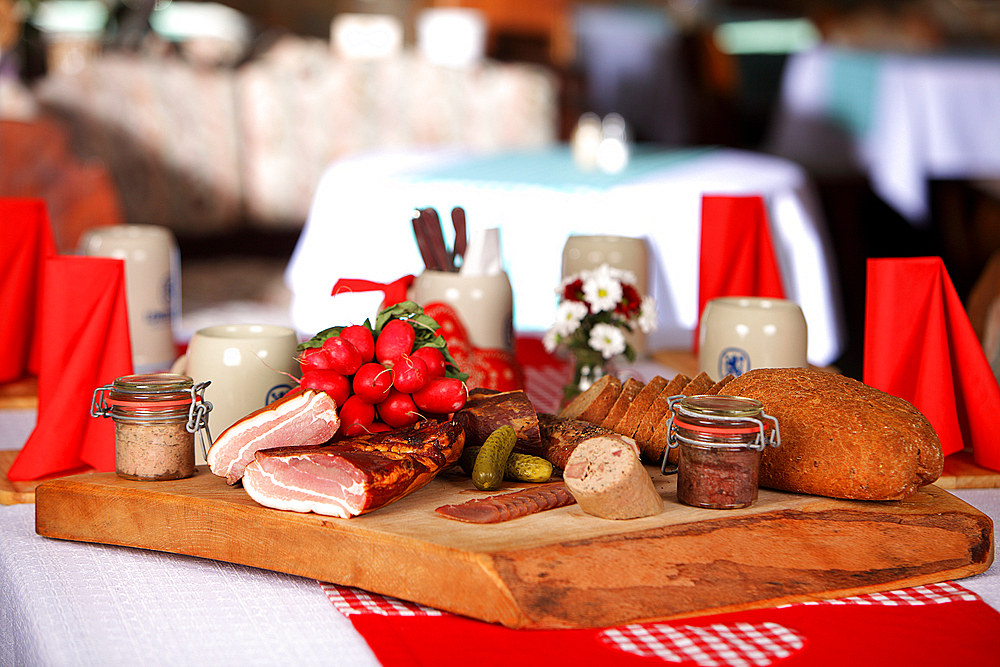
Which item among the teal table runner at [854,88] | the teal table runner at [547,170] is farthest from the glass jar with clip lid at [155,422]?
the teal table runner at [854,88]

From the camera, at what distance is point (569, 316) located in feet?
4.27

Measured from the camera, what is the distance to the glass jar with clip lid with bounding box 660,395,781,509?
789mm

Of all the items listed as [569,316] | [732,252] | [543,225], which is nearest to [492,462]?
[569,316]

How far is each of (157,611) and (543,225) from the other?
136 centimetres

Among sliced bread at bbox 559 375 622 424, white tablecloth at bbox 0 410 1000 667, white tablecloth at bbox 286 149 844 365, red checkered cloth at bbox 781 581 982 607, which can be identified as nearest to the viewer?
white tablecloth at bbox 0 410 1000 667

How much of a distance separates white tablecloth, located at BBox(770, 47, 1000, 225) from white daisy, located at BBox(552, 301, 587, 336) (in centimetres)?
284

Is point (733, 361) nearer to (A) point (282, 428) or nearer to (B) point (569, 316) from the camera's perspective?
(B) point (569, 316)

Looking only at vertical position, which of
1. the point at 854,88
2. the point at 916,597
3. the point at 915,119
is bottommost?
the point at 916,597

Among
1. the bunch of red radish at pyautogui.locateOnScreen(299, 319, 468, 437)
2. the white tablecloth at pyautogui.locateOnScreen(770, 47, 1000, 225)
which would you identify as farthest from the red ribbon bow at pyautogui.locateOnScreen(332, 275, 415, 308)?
the white tablecloth at pyautogui.locateOnScreen(770, 47, 1000, 225)

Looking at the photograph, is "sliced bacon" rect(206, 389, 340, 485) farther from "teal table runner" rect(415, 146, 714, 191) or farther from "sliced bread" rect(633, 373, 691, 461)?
"teal table runner" rect(415, 146, 714, 191)

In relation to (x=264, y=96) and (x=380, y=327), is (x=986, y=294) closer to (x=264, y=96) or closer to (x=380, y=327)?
(x=380, y=327)

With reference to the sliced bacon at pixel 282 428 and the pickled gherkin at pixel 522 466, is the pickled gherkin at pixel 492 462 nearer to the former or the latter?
the pickled gherkin at pixel 522 466

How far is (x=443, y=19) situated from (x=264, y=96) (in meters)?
0.94

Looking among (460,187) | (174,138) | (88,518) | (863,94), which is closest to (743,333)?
(88,518)
